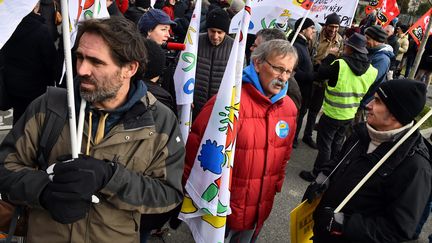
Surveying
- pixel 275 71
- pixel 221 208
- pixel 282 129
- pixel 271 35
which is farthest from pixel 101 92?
pixel 271 35

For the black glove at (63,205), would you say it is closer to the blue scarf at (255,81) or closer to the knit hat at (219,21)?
the blue scarf at (255,81)

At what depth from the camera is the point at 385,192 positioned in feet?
6.33

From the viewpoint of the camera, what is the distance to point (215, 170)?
7.04 ft

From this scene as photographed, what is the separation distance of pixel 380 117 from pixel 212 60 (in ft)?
6.99

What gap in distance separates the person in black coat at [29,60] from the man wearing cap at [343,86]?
2967 millimetres

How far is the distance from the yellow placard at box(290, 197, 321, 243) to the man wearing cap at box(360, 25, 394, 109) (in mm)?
2519

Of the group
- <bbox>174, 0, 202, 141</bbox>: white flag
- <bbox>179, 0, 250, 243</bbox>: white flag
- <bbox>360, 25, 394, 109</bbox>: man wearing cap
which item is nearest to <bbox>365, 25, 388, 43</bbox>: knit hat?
<bbox>360, 25, 394, 109</bbox>: man wearing cap

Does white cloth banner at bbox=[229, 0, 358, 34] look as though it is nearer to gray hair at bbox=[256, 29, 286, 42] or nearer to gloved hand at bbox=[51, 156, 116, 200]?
gray hair at bbox=[256, 29, 286, 42]

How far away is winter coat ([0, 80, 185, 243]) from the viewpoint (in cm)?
149

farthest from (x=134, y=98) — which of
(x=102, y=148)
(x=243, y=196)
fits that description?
(x=243, y=196)

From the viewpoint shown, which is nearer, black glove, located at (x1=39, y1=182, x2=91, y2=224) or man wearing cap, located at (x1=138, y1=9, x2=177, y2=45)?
black glove, located at (x1=39, y1=182, x2=91, y2=224)

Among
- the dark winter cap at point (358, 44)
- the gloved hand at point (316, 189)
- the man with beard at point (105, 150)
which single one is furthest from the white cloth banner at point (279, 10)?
the man with beard at point (105, 150)

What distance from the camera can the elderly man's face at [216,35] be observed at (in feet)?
12.6

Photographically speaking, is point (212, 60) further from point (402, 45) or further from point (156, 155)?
point (402, 45)
